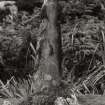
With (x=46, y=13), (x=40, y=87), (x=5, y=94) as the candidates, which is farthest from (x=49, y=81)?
(x=5, y=94)

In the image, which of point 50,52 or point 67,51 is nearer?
point 50,52

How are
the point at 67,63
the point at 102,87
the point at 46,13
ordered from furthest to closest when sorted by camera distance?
the point at 67,63
the point at 102,87
the point at 46,13

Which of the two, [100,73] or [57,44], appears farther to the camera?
[100,73]

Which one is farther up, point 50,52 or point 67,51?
point 50,52

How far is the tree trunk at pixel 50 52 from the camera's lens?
271cm

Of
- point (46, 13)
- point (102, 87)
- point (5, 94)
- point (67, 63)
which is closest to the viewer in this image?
point (46, 13)

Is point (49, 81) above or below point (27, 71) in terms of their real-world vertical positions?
above

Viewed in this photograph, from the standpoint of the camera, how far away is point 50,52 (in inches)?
107

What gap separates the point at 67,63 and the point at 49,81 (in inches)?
74.5

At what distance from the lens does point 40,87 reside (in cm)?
272

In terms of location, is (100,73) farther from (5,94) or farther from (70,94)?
(70,94)

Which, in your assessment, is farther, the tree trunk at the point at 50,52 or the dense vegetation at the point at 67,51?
the dense vegetation at the point at 67,51

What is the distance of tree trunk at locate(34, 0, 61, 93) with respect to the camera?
2.71m

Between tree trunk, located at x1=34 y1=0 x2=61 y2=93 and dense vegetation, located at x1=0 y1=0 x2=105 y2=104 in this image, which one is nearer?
tree trunk, located at x1=34 y1=0 x2=61 y2=93
